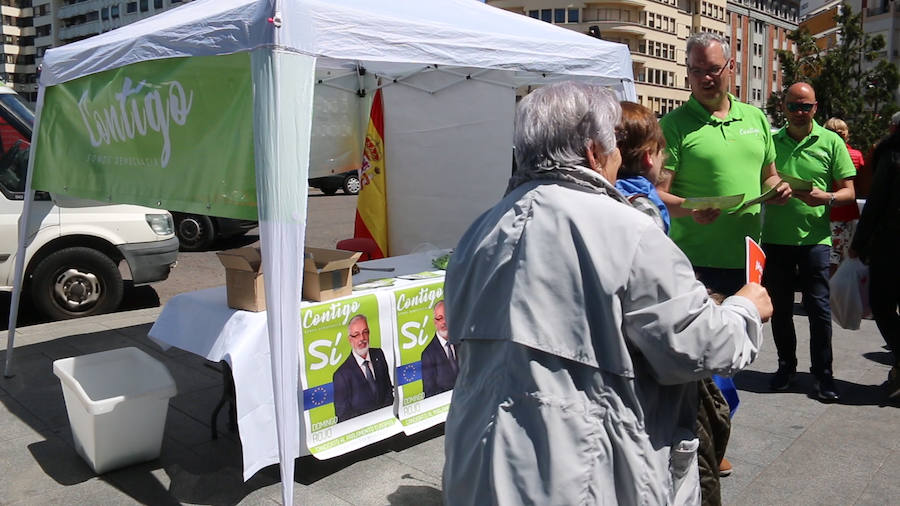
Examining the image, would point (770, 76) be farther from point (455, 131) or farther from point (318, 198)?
point (455, 131)

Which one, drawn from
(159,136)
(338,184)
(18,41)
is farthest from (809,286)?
(18,41)

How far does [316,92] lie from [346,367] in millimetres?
3498

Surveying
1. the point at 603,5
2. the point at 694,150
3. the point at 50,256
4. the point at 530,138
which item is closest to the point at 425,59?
the point at 694,150

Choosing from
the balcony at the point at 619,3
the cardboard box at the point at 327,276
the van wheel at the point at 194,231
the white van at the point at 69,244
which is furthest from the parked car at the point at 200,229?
the balcony at the point at 619,3

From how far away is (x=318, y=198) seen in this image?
2078 cm

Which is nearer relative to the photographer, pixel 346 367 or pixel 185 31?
pixel 185 31

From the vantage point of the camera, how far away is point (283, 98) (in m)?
3.09

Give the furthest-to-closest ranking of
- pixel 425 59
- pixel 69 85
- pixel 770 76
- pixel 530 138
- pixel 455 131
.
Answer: pixel 770 76, pixel 455 131, pixel 69 85, pixel 425 59, pixel 530 138

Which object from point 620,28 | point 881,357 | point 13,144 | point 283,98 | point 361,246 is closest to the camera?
point 283,98

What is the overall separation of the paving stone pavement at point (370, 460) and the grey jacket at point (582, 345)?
2028mm

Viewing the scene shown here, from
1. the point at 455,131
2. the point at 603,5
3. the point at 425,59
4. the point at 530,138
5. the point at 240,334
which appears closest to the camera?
the point at 530,138

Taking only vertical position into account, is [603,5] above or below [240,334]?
above

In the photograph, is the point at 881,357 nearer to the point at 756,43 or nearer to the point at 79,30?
the point at 756,43

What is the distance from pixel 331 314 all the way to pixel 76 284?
4.40 m
